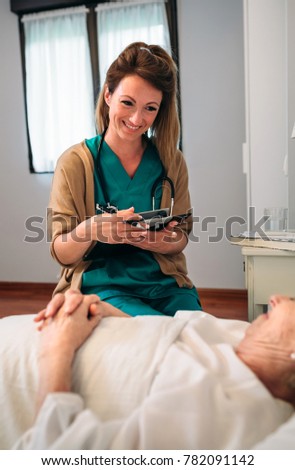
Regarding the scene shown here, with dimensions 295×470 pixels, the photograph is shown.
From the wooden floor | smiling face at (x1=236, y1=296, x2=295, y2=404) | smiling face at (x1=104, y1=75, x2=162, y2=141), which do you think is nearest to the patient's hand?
smiling face at (x1=236, y1=296, x2=295, y2=404)

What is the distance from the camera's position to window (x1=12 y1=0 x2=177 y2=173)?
294 cm

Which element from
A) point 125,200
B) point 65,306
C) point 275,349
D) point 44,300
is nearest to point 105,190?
point 125,200

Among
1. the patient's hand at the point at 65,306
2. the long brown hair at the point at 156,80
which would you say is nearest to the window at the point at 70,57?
the long brown hair at the point at 156,80

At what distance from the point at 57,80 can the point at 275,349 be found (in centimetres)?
281

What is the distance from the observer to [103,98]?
1500 millimetres

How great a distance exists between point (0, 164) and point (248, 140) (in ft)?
6.71

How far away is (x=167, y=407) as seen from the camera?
2.20 ft

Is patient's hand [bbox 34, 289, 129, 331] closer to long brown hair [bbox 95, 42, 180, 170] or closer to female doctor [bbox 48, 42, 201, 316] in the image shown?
female doctor [bbox 48, 42, 201, 316]

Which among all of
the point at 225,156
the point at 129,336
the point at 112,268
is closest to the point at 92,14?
the point at 225,156

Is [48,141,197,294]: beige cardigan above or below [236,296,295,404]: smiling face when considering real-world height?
above

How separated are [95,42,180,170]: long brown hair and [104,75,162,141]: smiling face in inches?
0.9

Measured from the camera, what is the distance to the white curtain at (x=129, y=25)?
2896mm

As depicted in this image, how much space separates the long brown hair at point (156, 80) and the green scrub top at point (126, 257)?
0.09 m

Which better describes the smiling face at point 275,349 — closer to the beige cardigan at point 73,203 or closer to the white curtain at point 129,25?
the beige cardigan at point 73,203
